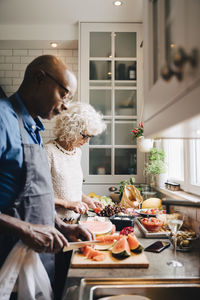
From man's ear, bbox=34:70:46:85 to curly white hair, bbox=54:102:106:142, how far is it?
0.93 meters

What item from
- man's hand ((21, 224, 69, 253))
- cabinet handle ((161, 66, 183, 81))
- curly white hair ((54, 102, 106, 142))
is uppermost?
curly white hair ((54, 102, 106, 142))

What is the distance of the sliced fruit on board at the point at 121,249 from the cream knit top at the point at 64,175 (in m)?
0.79

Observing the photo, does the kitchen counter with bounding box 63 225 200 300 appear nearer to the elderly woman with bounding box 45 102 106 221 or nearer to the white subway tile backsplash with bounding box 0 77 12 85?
the elderly woman with bounding box 45 102 106 221

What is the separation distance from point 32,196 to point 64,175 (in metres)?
0.94

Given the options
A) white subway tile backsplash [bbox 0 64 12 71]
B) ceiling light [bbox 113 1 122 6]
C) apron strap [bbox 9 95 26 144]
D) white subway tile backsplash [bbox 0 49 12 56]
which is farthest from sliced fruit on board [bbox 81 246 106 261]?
white subway tile backsplash [bbox 0 49 12 56]

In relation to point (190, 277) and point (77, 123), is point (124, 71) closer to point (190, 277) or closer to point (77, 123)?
point (77, 123)

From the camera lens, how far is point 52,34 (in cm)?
364

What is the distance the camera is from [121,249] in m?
1.22

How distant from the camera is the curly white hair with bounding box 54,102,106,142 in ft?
6.98

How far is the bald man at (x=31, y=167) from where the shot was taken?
1.01 meters

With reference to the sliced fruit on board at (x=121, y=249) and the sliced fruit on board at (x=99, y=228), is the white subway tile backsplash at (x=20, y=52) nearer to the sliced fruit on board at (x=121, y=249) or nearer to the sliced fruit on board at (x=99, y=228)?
the sliced fruit on board at (x=99, y=228)

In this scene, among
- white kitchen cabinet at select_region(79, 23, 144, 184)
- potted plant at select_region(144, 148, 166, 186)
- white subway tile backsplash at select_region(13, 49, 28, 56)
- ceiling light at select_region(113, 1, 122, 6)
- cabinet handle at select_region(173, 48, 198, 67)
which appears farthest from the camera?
white subway tile backsplash at select_region(13, 49, 28, 56)

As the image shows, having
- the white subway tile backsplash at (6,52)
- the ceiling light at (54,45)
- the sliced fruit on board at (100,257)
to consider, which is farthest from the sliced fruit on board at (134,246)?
the white subway tile backsplash at (6,52)

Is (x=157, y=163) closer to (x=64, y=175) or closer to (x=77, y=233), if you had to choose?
(x=64, y=175)
